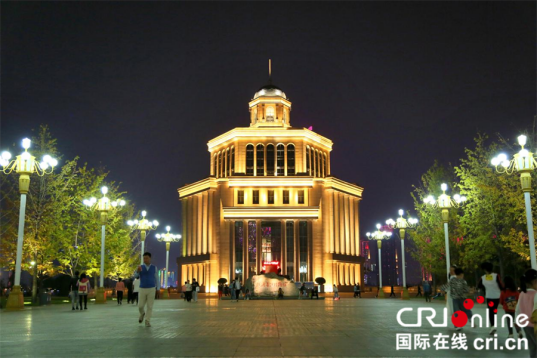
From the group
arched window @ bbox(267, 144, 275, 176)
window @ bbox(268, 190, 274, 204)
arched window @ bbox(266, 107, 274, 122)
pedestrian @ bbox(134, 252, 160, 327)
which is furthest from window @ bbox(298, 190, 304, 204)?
pedestrian @ bbox(134, 252, 160, 327)

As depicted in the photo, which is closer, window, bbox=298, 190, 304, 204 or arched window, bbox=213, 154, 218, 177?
window, bbox=298, 190, 304, 204

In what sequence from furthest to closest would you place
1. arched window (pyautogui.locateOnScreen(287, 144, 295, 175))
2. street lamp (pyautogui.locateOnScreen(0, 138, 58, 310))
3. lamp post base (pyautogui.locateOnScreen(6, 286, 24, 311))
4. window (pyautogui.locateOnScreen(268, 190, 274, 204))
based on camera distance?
arched window (pyautogui.locateOnScreen(287, 144, 295, 175))
window (pyautogui.locateOnScreen(268, 190, 274, 204))
street lamp (pyautogui.locateOnScreen(0, 138, 58, 310))
lamp post base (pyautogui.locateOnScreen(6, 286, 24, 311))

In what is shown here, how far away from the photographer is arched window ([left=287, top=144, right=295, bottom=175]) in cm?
8431

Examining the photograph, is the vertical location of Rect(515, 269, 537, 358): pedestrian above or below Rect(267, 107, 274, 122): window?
below

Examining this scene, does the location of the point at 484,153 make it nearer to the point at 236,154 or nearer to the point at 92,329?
the point at 92,329

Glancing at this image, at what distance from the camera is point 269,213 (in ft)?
251

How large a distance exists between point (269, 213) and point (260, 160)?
1131cm

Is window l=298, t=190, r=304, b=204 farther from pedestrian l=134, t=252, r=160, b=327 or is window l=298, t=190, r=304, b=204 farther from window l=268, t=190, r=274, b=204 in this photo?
pedestrian l=134, t=252, r=160, b=327

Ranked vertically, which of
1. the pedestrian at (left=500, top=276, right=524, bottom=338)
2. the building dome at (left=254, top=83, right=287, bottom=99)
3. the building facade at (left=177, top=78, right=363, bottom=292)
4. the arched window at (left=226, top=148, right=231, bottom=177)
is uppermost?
A: the building dome at (left=254, top=83, right=287, bottom=99)

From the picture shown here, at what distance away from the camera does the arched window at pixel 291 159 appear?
277 ft

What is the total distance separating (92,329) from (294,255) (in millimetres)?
63029

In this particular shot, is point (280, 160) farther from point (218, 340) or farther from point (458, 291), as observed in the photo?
point (218, 340)

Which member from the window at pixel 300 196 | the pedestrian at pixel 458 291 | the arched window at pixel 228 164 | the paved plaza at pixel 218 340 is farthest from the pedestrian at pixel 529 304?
the arched window at pixel 228 164

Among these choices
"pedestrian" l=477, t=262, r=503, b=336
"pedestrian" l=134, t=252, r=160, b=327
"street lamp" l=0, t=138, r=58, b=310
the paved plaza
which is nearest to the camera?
the paved plaza
